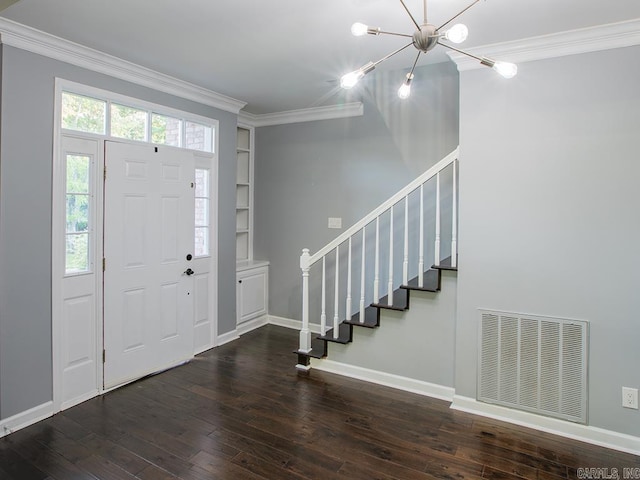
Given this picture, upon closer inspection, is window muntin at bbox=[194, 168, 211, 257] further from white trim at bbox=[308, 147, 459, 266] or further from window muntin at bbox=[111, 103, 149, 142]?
white trim at bbox=[308, 147, 459, 266]

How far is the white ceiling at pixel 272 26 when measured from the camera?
2.28m

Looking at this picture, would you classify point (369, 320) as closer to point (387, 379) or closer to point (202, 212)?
point (387, 379)

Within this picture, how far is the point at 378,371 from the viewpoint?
3439 millimetres

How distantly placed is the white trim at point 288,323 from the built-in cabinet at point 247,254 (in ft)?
0.40

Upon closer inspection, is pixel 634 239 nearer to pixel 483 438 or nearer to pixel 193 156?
pixel 483 438

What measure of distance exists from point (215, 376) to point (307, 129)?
2962 millimetres

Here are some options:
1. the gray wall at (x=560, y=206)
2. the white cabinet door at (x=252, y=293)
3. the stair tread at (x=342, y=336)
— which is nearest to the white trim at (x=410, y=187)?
the gray wall at (x=560, y=206)

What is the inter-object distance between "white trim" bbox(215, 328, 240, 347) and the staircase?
105 centimetres

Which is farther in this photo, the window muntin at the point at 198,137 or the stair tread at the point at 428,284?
the window muntin at the point at 198,137

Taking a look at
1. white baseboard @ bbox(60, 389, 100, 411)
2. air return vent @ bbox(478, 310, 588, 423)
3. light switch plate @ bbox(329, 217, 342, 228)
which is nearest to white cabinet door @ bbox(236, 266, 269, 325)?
light switch plate @ bbox(329, 217, 342, 228)

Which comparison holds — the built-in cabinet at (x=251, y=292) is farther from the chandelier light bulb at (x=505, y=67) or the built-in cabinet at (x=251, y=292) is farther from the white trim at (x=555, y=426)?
the chandelier light bulb at (x=505, y=67)

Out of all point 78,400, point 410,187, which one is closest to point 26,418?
point 78,400

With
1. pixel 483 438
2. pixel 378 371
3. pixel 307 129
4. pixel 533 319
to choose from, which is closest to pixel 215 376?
pixel 378 371

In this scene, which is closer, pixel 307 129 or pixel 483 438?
pixel 483 438
